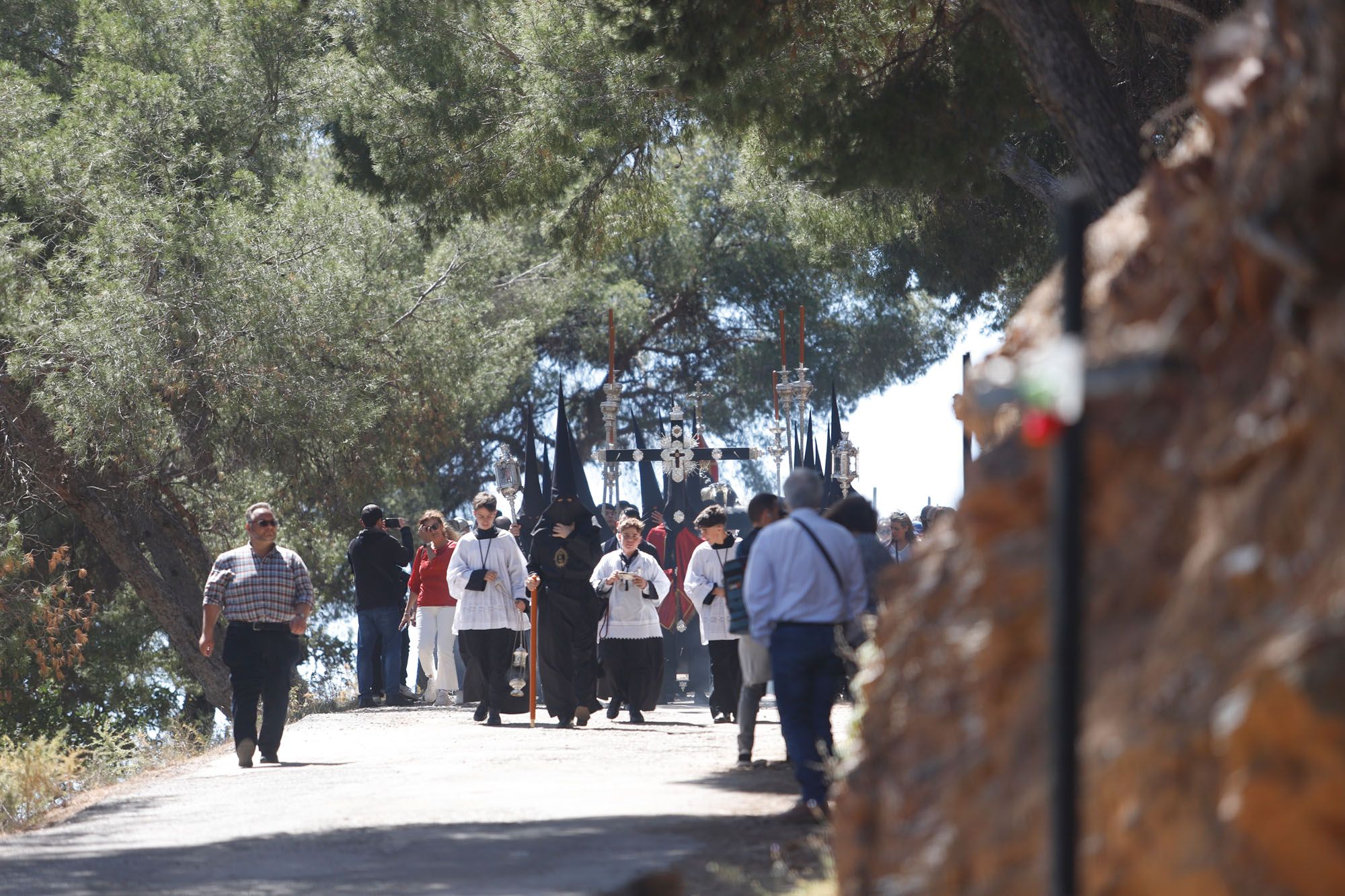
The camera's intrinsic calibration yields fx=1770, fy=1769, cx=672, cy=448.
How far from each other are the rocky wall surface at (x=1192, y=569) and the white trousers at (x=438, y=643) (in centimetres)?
1332

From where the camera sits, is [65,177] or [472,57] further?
[65,177]

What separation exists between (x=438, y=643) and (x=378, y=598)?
829 millimetres

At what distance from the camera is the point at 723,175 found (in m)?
39.8

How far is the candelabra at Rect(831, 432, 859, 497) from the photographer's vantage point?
22078 millimetres

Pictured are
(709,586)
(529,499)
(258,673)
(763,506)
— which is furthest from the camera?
(529,499)

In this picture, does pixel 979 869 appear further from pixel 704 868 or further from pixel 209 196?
pixel 209 196

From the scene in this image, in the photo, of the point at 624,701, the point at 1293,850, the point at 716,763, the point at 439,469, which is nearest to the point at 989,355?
the point at 1293,850

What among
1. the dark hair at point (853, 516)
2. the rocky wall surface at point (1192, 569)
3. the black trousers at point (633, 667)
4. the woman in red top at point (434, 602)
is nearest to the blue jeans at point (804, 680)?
the dark hair at point (853, 516)

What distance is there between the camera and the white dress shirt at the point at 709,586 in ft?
49.7

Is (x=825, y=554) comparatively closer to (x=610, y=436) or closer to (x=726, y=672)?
(x=726, y=672)

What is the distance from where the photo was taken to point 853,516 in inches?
424

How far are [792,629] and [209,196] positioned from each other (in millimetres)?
14192

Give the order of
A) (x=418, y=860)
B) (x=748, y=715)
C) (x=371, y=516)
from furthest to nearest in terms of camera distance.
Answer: (x=371, y=516) < (x=748, y=715) < (x=418, y=860)

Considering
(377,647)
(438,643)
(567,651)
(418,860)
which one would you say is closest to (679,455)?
(438,643)
